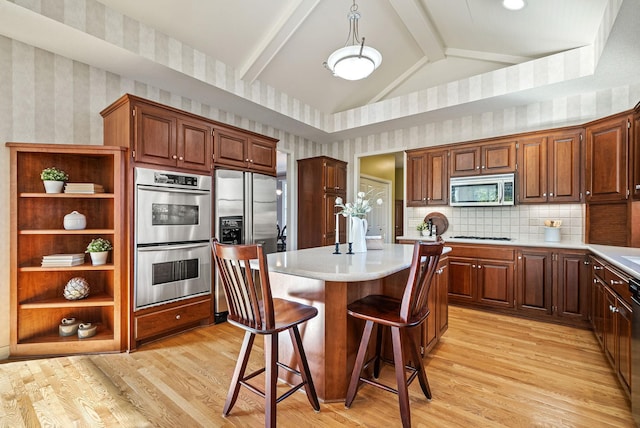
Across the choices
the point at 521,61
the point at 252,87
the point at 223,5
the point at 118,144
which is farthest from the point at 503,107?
the point at 118,144

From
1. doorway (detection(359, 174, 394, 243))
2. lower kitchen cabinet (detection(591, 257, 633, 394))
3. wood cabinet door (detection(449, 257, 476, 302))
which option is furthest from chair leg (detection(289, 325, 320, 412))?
doorway (detection(359, 174, 394, 243))

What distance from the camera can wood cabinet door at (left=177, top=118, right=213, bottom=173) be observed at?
3.07 meters

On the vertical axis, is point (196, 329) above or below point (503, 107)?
below

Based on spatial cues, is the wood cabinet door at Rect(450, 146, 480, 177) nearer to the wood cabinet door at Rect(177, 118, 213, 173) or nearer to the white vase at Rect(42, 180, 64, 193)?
the wood cabinet door at Rect(177, 118, 213, 173)

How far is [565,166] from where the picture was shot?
3604 millimetres

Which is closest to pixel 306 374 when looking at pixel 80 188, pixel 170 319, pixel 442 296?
pixel 442 296

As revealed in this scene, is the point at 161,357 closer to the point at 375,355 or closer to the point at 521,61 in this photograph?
the point at 375,355

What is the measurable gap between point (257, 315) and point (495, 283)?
3.32 metres

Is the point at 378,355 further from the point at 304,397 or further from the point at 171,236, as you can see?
the point at 171,236

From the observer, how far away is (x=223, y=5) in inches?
111

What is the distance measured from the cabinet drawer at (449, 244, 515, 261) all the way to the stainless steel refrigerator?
8.04 feet

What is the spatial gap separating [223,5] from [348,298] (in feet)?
9.46

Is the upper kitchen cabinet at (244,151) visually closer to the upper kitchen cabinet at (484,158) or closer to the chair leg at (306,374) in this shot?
the chair leg at (306,374)

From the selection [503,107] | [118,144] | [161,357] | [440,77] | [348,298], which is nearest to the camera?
[348,298]
